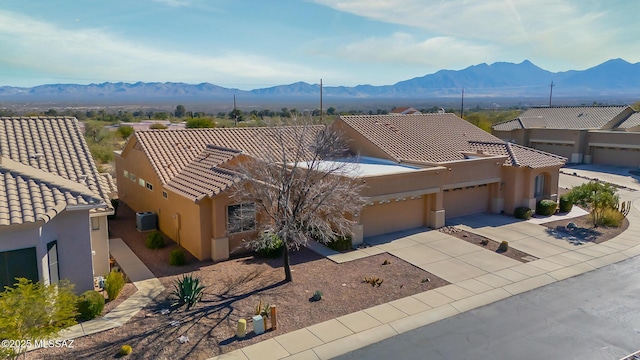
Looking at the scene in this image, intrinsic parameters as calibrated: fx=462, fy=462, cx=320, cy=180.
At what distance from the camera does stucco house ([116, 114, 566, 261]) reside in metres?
18.6

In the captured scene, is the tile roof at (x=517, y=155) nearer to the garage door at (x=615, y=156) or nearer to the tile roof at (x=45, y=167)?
the garage door at (x=615, y=156)

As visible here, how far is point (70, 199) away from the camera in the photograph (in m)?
13.2

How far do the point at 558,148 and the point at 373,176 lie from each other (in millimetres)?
35682

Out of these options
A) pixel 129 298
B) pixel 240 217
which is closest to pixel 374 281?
pixel 240 217

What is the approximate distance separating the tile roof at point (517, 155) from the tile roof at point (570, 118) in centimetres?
2242

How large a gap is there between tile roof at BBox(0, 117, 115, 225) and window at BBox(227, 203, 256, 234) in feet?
14.9

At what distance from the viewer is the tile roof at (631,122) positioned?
45.8 meters

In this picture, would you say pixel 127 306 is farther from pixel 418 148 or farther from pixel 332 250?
pixel 418 148

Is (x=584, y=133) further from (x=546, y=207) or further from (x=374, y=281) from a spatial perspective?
(x=374, y=281)

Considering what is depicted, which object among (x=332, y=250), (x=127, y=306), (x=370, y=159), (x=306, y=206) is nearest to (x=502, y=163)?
(x=370, y=159)

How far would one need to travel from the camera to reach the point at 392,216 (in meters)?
22.3

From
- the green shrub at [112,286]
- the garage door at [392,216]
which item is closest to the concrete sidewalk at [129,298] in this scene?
the green shrub at [112,286]

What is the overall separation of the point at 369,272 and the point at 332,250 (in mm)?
2914

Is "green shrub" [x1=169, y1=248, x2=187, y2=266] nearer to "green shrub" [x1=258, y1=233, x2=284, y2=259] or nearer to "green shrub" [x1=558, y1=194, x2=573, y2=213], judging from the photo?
"green shrub" [x1=258, y1=233, x2=284, y2=259]
